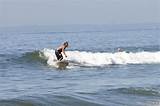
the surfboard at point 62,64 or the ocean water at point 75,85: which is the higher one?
the surfboard at point 62,64

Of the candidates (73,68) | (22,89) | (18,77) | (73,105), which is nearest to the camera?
(73,105)

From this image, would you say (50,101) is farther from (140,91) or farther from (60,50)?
(60,50)

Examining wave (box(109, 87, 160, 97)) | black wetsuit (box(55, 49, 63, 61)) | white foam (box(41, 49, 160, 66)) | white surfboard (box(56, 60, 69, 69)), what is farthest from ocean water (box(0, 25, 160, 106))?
black wetsuit (box(55, 49, 63, 61))

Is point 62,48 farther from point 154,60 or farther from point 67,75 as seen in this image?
point 154,60

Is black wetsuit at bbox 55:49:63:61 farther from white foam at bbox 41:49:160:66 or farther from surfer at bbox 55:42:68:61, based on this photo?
white foam at bbox 41:49:160:66

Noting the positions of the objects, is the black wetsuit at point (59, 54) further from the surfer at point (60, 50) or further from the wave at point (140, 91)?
the wave at point (140, 91)

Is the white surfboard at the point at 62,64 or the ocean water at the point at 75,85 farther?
the white surfboard at the point at 62,64

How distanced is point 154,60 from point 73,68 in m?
7.45

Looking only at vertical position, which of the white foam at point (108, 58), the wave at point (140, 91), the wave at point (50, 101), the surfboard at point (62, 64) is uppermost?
the white foam at point (108, 58)

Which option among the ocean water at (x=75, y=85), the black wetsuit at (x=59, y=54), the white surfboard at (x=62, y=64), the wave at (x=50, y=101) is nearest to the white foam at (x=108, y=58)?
the ocean water at (x=75, y=85)

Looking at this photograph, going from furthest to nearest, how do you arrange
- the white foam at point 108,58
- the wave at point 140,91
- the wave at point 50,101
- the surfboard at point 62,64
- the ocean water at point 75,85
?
the white foam at point 108,58
the surfboard at point 62,64
the wave at point 140,91
the ocean water at point 75,85
the wave at point 50,101

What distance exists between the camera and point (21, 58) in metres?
33.3

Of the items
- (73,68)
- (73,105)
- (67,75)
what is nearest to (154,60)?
(73,68)

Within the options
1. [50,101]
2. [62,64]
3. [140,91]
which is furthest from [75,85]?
[62,64]
